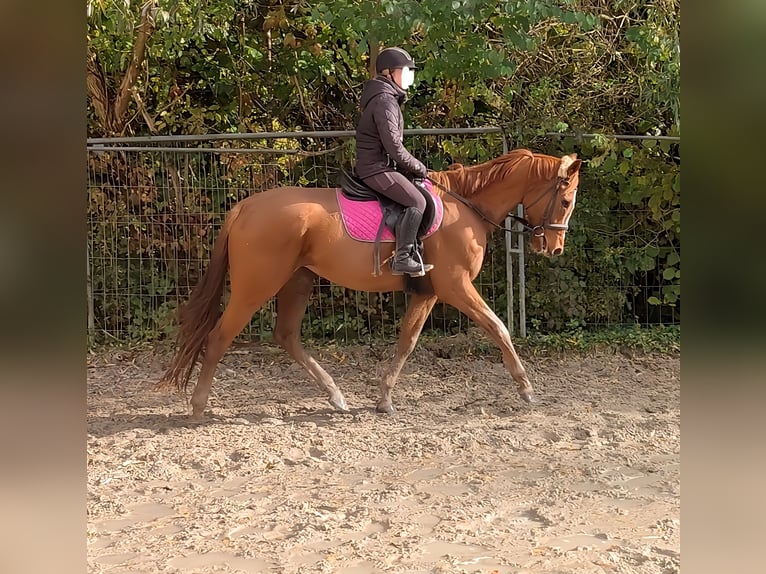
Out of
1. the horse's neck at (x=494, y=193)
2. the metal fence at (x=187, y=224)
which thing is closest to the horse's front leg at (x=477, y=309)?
the horse's neck at (x=494, y=193)

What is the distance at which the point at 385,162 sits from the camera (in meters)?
5.23

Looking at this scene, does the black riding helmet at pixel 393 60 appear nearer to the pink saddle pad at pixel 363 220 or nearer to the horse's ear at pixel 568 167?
the pink saddle pad at pixel 363 220

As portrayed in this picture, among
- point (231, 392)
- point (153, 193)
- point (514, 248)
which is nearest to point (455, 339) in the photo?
point (514, 248)

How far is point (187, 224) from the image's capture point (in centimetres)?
805

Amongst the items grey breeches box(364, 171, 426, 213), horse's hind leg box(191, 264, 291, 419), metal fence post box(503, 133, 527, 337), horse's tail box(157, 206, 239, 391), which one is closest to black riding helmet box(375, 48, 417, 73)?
grey breeches box(364, 171, 426, 213)

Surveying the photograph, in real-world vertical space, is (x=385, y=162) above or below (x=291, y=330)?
above

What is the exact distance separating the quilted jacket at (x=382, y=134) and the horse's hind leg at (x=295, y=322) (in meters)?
1.07

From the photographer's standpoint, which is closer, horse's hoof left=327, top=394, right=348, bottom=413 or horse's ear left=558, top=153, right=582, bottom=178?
horse's ear left=558, top=153, right=582, bottom=178

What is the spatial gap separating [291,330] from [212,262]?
0.85 metres

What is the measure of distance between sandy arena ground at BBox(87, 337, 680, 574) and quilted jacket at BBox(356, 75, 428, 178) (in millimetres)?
1875

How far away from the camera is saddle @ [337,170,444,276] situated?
5.24m
